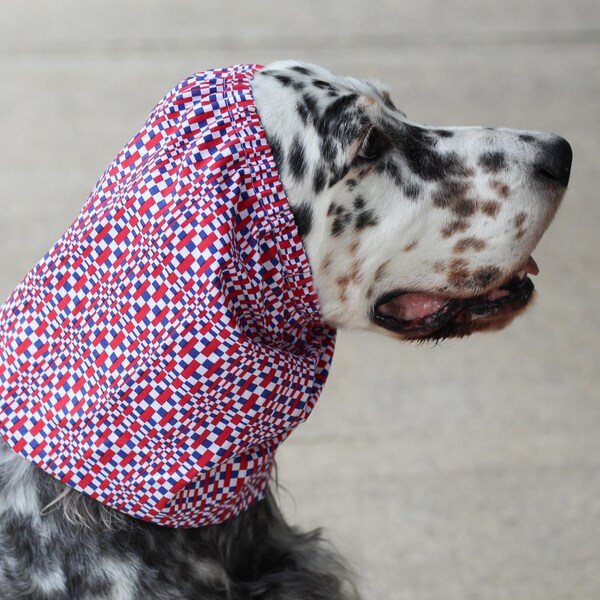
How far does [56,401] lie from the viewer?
2055 mm

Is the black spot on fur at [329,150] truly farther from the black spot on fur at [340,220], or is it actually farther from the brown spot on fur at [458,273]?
the brown spot on fur at [458,273]

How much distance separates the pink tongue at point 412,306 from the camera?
2.25m

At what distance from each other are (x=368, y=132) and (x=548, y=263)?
273cm

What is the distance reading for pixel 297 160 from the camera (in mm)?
2012

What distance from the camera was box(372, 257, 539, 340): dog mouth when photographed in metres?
2.25

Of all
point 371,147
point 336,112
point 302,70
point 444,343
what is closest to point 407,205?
point 371,147

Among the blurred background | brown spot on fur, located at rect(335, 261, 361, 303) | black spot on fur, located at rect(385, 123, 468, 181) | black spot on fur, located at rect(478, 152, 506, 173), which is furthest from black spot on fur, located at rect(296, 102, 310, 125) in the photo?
the blurred background

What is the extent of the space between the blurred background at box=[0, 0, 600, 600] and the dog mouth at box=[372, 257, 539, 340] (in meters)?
1.01

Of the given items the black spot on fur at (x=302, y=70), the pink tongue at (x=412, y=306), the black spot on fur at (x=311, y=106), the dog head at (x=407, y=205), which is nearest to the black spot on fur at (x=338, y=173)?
→ the dog head at (x=407, y=205)

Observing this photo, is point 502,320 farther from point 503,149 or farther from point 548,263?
point 548,263

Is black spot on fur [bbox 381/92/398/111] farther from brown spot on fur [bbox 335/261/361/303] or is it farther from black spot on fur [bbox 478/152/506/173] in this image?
brown spot on fur [bbox 335/261/361/303]

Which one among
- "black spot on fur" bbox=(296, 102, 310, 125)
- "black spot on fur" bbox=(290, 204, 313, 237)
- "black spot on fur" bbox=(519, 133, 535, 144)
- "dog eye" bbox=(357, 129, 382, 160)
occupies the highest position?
"black spot on fur" bbox=(519, 133, 535, 144)

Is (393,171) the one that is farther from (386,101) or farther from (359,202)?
(386,101)

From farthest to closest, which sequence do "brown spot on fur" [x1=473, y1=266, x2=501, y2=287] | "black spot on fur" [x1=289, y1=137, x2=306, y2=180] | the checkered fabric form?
"brown spot on fur" [x1=473, y1=266, x2=501, y2=287] → "black spot on fur" [x1=289, y1=137, x2=306, y2=180] → the checkered fabric
